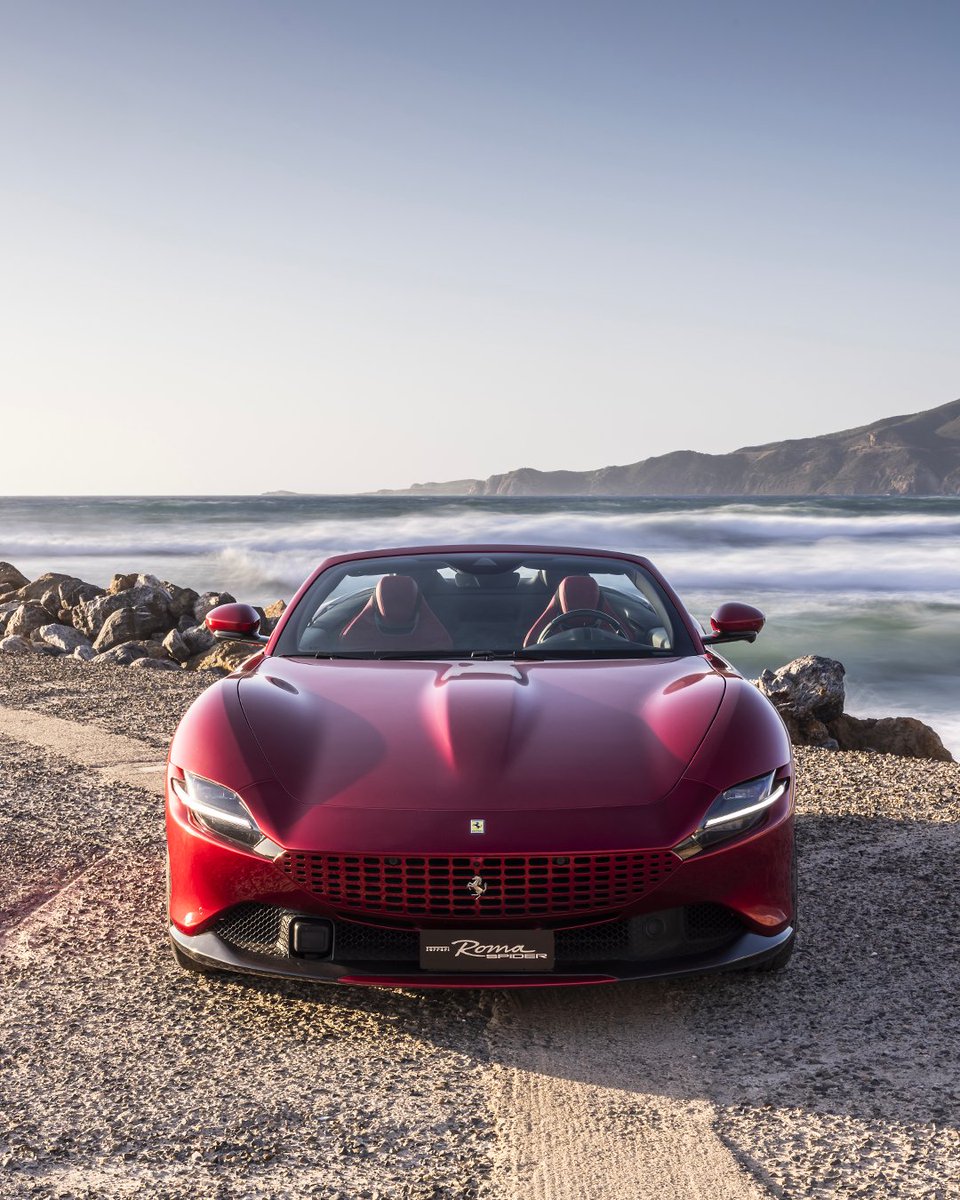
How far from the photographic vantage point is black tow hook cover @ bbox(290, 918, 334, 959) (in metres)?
2.98

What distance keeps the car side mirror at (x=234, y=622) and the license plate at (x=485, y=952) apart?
1.88 metres

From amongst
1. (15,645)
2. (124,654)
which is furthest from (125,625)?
(15,645)

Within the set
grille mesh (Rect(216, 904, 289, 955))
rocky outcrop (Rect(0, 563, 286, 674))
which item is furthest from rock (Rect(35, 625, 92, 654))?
grille mesh (Rect(216, 904, 289, 955))

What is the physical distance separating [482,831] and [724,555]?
3408cm

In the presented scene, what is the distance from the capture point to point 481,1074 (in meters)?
2.87

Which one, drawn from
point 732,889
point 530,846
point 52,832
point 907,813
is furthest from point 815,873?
point 52,832

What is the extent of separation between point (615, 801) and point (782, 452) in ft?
623

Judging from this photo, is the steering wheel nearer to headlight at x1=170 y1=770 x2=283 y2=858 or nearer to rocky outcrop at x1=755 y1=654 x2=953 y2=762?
headlight at x1=170 y1=770 x2=283 y2=858

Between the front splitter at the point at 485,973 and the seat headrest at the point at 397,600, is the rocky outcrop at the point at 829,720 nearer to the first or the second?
the seat headrest at the point at 397,600

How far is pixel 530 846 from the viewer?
291 centimetres

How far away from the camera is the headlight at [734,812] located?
3.01m

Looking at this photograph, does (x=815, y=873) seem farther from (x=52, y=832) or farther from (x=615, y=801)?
(x=52, y=832)

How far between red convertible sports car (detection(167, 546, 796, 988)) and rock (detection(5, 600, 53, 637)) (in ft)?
39.6

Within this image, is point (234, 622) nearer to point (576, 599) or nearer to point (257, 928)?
point (576, 599)
